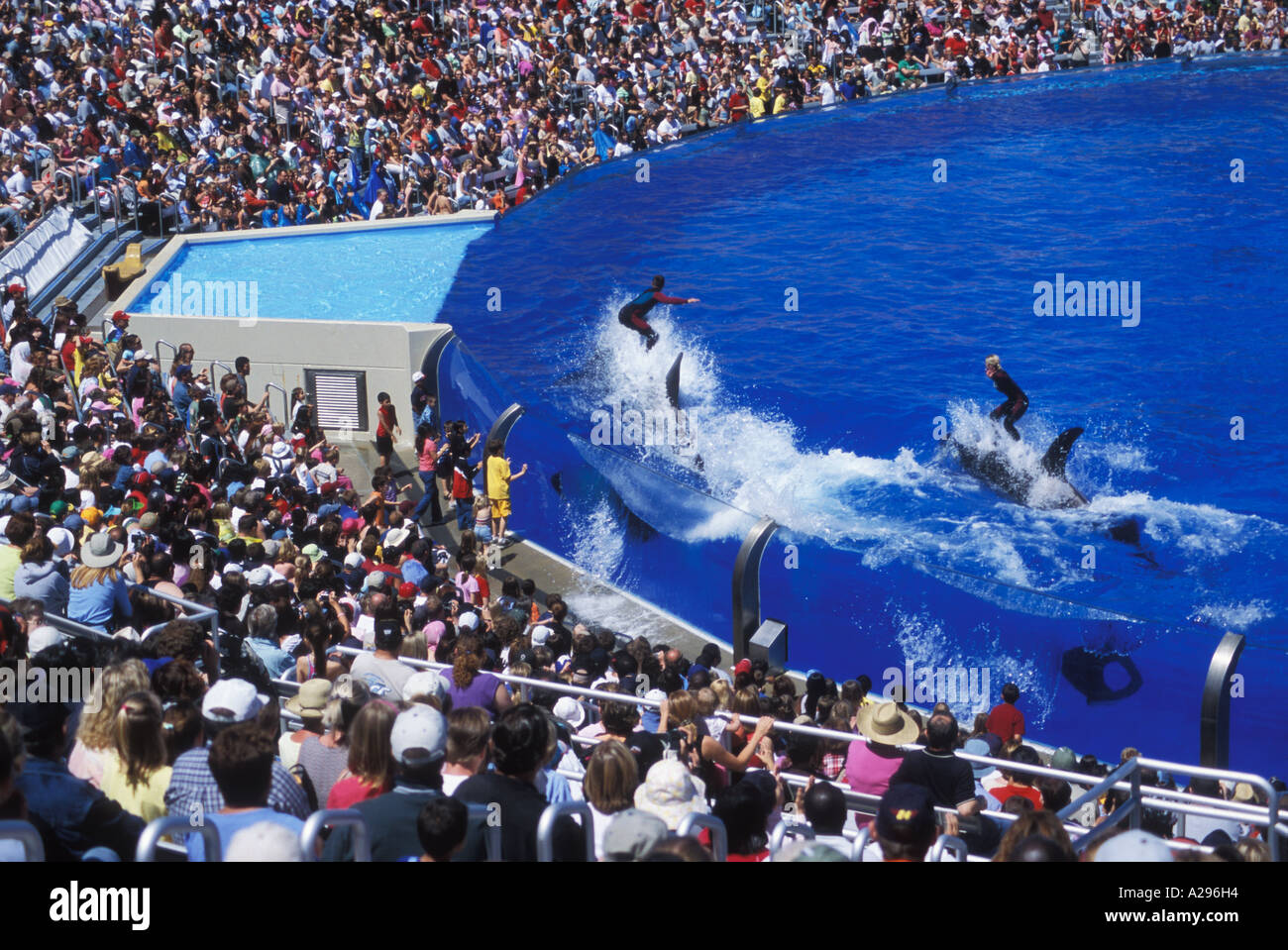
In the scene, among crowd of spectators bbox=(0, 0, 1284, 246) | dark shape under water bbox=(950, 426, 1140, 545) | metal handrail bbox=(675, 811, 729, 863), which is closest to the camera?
metal handrail bbox=(675, 811, 729, 863)

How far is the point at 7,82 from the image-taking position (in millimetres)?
18734

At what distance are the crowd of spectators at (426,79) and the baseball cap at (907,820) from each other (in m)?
14.3

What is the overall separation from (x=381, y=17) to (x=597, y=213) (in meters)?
5.44

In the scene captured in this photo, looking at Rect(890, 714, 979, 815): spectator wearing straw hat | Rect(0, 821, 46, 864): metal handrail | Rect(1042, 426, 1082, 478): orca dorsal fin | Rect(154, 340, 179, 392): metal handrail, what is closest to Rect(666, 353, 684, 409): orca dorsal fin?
Rect(1042, 426, 1082, 478): orca dorsal fin

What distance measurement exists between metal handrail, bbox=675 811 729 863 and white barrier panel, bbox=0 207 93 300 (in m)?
12.9

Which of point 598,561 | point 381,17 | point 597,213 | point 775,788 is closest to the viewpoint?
point 775,788

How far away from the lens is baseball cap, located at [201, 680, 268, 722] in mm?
4754

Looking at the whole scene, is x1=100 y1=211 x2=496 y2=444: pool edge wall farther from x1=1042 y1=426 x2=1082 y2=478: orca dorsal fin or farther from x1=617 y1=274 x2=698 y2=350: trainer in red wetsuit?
x1=1042 y1=426 x2=1082 y2=478: orca dorsal fin

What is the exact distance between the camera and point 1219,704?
7.54 meters

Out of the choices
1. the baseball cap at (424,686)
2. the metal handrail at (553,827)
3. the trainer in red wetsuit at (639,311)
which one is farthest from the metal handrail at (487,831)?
the trainer in red wetsuit at (639,311)

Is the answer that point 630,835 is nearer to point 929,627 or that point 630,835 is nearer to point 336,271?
point 929,627
